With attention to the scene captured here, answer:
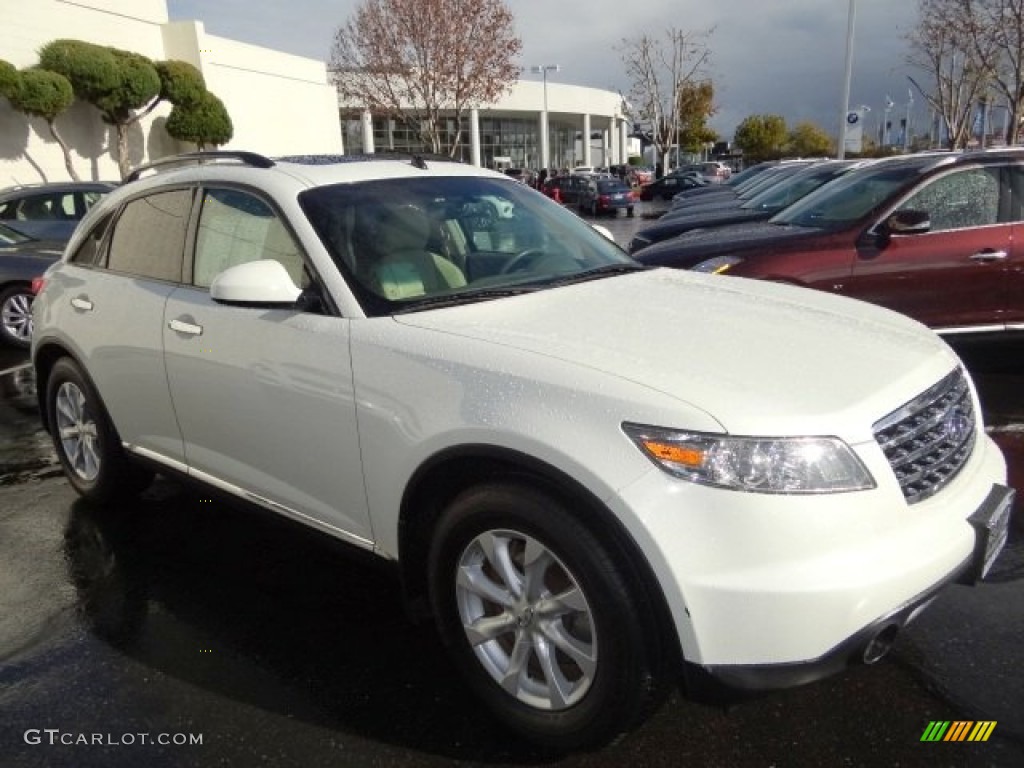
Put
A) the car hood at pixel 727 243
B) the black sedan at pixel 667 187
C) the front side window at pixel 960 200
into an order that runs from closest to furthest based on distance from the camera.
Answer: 1. the front side window at pixel 960 200
2. the car hood at pixel 727 243
3. the black sedan at pixel 667 187

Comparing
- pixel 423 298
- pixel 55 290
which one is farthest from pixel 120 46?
pixel 423 298

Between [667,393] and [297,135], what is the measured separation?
3869cm

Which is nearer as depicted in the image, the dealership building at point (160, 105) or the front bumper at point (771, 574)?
the front bumper at point (771, 574)

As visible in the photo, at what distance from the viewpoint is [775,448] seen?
6.63 ft

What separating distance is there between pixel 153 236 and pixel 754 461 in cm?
303

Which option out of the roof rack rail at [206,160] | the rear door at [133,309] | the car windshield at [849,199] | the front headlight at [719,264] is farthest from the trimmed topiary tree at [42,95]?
the front headlight at [719,264]

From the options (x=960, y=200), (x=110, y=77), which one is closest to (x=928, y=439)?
(x=960, y=200)

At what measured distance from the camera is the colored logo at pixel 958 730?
241cm

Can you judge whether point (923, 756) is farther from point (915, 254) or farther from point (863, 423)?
point (915, 254)

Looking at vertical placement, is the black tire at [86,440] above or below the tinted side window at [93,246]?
below

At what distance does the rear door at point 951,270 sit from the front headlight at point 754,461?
4.22 meters

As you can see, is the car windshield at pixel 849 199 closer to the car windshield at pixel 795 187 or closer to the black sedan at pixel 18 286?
the car windshield at pixel 795 187

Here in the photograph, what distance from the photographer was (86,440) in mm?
4398

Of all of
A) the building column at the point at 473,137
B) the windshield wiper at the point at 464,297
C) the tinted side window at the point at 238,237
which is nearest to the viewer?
the windshield wiper at the point at 464,297
